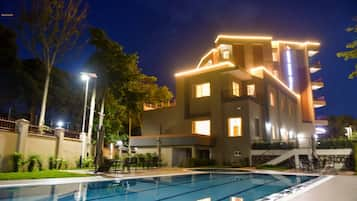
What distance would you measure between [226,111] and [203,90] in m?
3.99

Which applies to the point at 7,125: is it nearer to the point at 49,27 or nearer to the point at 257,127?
the point at 49,27

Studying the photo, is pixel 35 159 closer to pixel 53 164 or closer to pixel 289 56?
pixel 53 164

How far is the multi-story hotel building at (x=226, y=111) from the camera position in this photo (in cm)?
2289

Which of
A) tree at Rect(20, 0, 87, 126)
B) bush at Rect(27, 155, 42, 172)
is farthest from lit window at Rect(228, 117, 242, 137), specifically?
bush at Rect(27, 155, 42, 172)

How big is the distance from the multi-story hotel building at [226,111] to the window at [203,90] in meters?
0.07

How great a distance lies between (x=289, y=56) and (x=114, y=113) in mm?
25408

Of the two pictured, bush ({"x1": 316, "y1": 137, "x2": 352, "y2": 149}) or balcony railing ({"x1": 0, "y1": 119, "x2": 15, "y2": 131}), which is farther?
bush ({"x1": 316, "y1": 137, "x2": 352, "y2": 149})

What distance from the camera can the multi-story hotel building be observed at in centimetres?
2289

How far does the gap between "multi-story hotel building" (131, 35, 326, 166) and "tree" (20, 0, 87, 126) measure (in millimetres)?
9934

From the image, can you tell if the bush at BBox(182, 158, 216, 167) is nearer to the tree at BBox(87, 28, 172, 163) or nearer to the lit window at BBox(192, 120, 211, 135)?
the lit window at BBox(192, 120, 211, 135)

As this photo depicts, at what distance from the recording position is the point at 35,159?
565 inches

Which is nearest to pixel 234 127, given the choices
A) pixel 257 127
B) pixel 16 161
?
pixel 257 127

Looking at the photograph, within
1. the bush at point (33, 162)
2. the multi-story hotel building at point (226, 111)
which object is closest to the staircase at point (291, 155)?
the multi-story hotel building at point (226, 111)

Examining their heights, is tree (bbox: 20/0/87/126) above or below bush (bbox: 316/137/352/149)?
above
